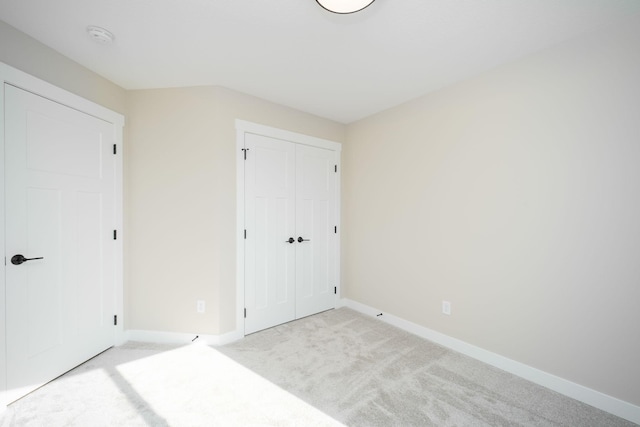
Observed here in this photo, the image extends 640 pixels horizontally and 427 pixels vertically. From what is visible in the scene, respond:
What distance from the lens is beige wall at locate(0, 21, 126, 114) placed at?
1718 millimetres

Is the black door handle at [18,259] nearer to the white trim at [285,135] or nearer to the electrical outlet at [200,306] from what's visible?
the electrical outlet at [200,306]

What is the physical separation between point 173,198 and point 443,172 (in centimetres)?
269

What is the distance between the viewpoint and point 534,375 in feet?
6.55

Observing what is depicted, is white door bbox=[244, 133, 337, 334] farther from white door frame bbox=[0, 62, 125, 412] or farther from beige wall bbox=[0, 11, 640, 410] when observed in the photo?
white door frame bbox=[0, 62, 125, 412]

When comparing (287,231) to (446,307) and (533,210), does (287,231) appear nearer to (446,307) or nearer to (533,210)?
(446,307)

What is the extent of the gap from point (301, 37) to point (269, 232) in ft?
6.14

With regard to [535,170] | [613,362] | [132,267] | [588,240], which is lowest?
[613,362]

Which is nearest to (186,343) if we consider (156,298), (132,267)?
(156,298)

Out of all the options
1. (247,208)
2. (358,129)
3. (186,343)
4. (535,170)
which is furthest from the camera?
(358,129)

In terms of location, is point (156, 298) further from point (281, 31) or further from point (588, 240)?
point (588, 240)

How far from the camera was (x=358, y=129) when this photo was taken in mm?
3447

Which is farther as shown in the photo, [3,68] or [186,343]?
[186,343]

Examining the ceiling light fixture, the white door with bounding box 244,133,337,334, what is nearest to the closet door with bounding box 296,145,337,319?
the white door with bounding box 244,133,337,334

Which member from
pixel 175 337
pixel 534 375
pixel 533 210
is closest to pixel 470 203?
pixel 533 210
